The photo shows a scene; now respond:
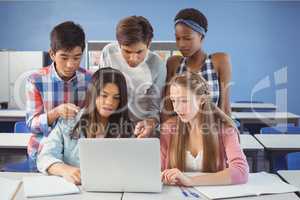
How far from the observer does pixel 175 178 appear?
6.30 feet

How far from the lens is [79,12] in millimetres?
6758

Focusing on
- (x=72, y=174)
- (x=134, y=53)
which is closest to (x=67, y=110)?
(x=72, y=174)

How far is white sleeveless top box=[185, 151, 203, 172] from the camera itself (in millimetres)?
2125

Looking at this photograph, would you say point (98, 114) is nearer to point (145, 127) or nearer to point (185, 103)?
point (145, 127)

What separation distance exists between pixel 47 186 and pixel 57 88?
579 millimetres

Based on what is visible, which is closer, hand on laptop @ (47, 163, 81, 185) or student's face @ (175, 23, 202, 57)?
hand on laptop @ (47, 163, 81, 185)

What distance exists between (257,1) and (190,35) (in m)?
4.92

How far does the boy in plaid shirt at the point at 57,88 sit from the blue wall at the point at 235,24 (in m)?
4.58

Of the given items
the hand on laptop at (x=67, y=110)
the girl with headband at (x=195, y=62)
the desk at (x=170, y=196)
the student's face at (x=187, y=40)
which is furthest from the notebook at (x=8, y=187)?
the student's face at (x=187, y=40)

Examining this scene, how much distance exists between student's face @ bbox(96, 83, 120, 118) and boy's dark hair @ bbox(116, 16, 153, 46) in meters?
0.25

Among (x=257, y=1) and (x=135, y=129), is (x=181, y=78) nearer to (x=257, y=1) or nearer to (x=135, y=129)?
(x=135, y=129)

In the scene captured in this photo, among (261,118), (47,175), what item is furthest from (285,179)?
(261,118)

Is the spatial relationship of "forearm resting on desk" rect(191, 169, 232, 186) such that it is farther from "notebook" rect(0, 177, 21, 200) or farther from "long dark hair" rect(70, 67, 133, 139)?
"notebook" rect(0, 177, 21, 200)

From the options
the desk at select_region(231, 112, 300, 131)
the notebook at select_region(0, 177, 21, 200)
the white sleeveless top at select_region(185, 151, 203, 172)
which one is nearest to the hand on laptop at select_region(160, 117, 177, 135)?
the white sleeveless top at select_region(185, 151, 203, 172)
